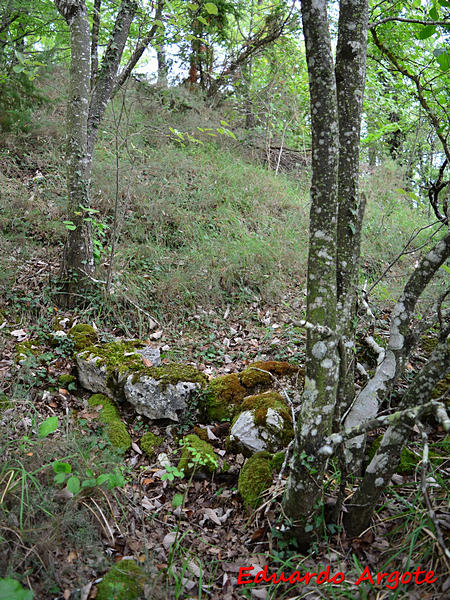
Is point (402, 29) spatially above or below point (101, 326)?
above

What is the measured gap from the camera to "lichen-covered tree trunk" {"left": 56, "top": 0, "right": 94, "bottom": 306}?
5.05m

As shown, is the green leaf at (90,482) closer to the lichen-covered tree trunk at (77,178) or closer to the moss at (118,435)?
the moss at (118,435)

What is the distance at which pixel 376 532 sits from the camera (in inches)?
94.1

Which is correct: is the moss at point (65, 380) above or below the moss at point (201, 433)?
above

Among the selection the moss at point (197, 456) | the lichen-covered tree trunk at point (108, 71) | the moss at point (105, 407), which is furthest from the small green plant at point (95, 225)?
the moss at point (197, 456)

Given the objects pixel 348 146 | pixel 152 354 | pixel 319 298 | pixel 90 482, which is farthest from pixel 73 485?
pixel 348 146

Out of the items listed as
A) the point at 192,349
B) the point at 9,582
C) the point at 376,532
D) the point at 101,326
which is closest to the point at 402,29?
the point at 192,349

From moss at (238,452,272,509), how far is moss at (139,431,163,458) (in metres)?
0.85

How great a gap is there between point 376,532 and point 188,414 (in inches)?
73.2

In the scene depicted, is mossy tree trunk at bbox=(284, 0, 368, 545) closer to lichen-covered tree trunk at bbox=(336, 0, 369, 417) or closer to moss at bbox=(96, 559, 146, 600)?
lichen-covered tree trunk at bbox=(336, 0, 369, 417)

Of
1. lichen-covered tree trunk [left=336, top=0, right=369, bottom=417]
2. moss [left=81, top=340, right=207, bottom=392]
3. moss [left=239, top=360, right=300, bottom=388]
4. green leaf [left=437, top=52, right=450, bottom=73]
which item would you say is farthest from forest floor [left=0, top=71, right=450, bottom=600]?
green leaf [left=437, top=52, right=450, bottom=73]

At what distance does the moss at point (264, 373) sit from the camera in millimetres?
3834

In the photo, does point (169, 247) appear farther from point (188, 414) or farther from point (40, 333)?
point (188, 414)

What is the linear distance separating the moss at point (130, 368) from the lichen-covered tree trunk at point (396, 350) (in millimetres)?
1599
